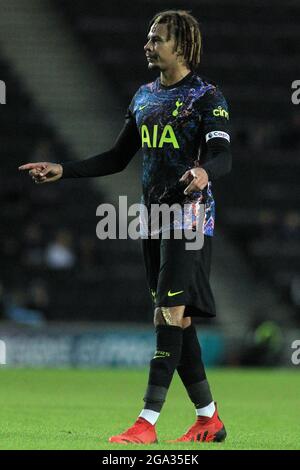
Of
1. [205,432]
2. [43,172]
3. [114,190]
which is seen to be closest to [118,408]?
[205,432]

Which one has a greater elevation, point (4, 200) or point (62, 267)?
point (4, 200)

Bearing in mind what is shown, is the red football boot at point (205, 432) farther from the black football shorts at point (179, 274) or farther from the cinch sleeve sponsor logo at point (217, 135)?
the cinch sleeve sponsor logo at point (217, 135)

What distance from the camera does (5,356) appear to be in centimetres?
1401

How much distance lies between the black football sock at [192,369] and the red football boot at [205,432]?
0.08 meters

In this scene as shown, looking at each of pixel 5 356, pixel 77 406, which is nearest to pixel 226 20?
pixel 5 356

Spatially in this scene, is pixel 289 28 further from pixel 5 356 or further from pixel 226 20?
pixel 5 356

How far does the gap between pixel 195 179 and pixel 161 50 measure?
0.86 m

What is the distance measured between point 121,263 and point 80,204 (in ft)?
3.80

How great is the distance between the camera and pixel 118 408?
28.0 ft

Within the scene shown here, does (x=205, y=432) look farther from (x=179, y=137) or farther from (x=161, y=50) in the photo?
(x=161, y=50)

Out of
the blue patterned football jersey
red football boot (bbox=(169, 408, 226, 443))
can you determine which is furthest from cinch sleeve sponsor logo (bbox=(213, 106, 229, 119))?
red football boot (bbox=(169, 408, 226, 443))

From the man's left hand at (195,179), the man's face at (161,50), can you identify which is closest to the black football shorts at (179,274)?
the man's left hand at (195,179)

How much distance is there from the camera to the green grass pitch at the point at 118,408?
5.69m

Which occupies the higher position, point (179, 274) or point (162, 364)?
point (179, 274)
